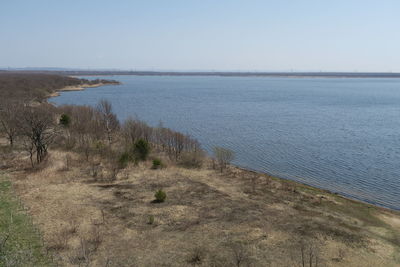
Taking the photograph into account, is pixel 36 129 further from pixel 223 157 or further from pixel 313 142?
pixel 313 142

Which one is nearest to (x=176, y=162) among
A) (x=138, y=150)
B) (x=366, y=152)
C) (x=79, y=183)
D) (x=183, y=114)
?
(x=138, y=150)

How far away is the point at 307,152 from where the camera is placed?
133ft

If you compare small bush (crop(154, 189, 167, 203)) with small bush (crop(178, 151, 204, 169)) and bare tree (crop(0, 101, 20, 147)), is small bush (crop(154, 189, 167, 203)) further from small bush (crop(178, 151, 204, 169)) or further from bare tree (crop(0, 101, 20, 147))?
bare tree (crop(0, 101, 20, 147))

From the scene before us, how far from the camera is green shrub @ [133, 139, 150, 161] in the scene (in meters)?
31.7

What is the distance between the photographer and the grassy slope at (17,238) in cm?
1289

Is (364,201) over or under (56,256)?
under

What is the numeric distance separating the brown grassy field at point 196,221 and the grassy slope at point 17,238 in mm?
516

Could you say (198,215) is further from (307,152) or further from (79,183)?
(307,152)

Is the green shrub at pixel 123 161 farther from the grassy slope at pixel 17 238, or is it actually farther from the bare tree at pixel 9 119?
the bare tree at pixel 9 119

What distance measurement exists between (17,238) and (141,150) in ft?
55.7

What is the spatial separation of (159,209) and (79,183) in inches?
317

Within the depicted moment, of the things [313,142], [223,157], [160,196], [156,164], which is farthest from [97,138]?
[313,142]

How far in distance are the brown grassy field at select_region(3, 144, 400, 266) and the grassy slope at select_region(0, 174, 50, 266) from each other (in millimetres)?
516

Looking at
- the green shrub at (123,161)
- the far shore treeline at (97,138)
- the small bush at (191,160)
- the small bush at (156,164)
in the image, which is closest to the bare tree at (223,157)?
the far shore treeline at (97,138)
